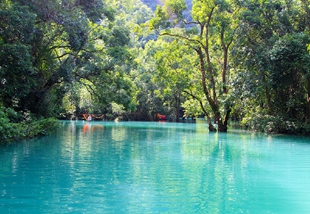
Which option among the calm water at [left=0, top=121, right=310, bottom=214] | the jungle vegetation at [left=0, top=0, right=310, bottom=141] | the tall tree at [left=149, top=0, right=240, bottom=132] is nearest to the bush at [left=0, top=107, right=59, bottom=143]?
the jungle vegetation at [left=0, top=0, right=310, bottom=141]

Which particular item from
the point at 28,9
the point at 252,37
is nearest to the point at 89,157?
the point at 28,9

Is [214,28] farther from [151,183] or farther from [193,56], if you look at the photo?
[151,183]

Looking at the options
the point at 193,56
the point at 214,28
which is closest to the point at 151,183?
the point at 214,28

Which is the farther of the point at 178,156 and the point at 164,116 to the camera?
the point at 164,116

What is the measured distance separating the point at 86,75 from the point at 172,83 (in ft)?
26.7

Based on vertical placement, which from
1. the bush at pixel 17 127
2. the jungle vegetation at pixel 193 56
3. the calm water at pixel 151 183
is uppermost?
the jungle vegetation at pixel 193 56

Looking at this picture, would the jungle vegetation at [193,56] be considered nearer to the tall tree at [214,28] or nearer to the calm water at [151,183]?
the tall tree at [214,28]

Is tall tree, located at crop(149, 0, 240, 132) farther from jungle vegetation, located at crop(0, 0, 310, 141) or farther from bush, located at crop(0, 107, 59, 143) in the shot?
bush, located at crop(0, 107, 59, 143)

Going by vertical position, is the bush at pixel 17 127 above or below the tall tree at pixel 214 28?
below

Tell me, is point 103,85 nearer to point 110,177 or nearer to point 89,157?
point 89,157

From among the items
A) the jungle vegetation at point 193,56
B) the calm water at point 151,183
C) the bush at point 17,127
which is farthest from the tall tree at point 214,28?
the calm water at point 151,183

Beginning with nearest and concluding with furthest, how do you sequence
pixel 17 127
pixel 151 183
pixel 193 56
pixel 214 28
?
pixel 151 183 < pixel 17 127 < pixel 214 28 < pixel 193 56

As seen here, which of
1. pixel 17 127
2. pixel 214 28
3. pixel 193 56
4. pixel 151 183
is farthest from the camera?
pixel 193 56

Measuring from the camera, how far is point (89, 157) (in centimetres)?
1119
